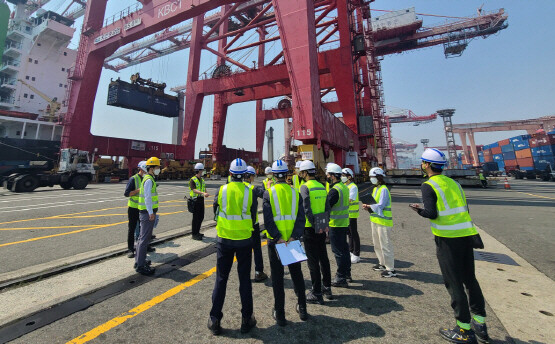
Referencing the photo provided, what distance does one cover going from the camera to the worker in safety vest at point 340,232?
338cm

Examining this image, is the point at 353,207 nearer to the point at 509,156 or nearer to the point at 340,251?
the point at 340,251

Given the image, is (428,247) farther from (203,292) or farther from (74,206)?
(74,206)

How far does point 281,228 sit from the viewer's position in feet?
8.87

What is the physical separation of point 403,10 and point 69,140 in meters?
51.1

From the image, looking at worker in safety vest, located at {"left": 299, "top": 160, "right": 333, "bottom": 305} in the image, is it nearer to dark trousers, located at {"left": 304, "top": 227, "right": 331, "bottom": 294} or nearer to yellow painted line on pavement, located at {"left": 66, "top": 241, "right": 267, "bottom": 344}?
dark trousers, located at {"left": 304, "top": 227, "right": 331, "bottom": 294}

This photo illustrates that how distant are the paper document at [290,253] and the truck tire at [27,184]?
2042 cm

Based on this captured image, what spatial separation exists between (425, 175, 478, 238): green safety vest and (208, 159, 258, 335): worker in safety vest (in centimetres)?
206

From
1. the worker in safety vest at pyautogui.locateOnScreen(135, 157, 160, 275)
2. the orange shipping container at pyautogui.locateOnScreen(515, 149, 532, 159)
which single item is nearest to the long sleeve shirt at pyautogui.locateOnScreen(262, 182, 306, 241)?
the worker in safety vest at pyautogui.locateOnScreen(135, 157, 160, 275)

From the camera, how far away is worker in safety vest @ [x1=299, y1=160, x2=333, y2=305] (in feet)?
9.70

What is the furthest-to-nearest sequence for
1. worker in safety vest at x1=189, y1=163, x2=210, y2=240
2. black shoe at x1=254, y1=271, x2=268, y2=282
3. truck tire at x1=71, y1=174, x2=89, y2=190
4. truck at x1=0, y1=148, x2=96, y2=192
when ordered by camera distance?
truck tire at x1=71, y1=174, x2=89, y2=190 < truck at x1=0, y1=148, x2=96, y2=192 < worker in safety vest at x1=189, y1=163, x2=210, y2=240 < black shoe at x1=254, y1=271, x2=268, y2=282

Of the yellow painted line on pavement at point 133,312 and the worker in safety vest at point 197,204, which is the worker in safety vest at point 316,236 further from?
the worker in safety vest at point 197,204

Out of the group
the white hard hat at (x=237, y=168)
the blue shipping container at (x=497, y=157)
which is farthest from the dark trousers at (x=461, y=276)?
the blue shipping container at (x=497, y=157)

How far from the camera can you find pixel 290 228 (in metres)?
2.73

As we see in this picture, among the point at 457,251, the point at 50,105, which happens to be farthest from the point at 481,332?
the point at 50,105
